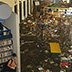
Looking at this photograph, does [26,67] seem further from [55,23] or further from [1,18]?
[55,23]

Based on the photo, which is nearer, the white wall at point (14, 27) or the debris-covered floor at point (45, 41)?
the white wall at point (14, 27)

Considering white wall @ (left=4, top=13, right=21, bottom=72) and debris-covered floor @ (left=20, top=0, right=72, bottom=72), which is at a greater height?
white wall @ (left=4, top=13, right=21, bottom=72)

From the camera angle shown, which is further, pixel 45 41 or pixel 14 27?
pixel 45 41

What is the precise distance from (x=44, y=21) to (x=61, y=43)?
3354 millimetres

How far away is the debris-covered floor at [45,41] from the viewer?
7.23m

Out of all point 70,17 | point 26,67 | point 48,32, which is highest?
point 70,17

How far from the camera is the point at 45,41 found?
9.90m

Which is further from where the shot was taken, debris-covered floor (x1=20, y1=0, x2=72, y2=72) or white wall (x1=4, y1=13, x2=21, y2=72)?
debris-covered floor (x1=20, y1=0, x2=72, y2=72)

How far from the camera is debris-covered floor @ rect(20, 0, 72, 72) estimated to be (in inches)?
285

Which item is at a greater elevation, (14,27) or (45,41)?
(14,27)

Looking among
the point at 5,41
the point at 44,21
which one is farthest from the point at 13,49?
the point at 44,21

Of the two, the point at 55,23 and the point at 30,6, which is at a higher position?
the point at 30,6

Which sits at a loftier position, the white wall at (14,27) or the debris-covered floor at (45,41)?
the white wall at (14,27)

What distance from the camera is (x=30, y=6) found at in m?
14.8
